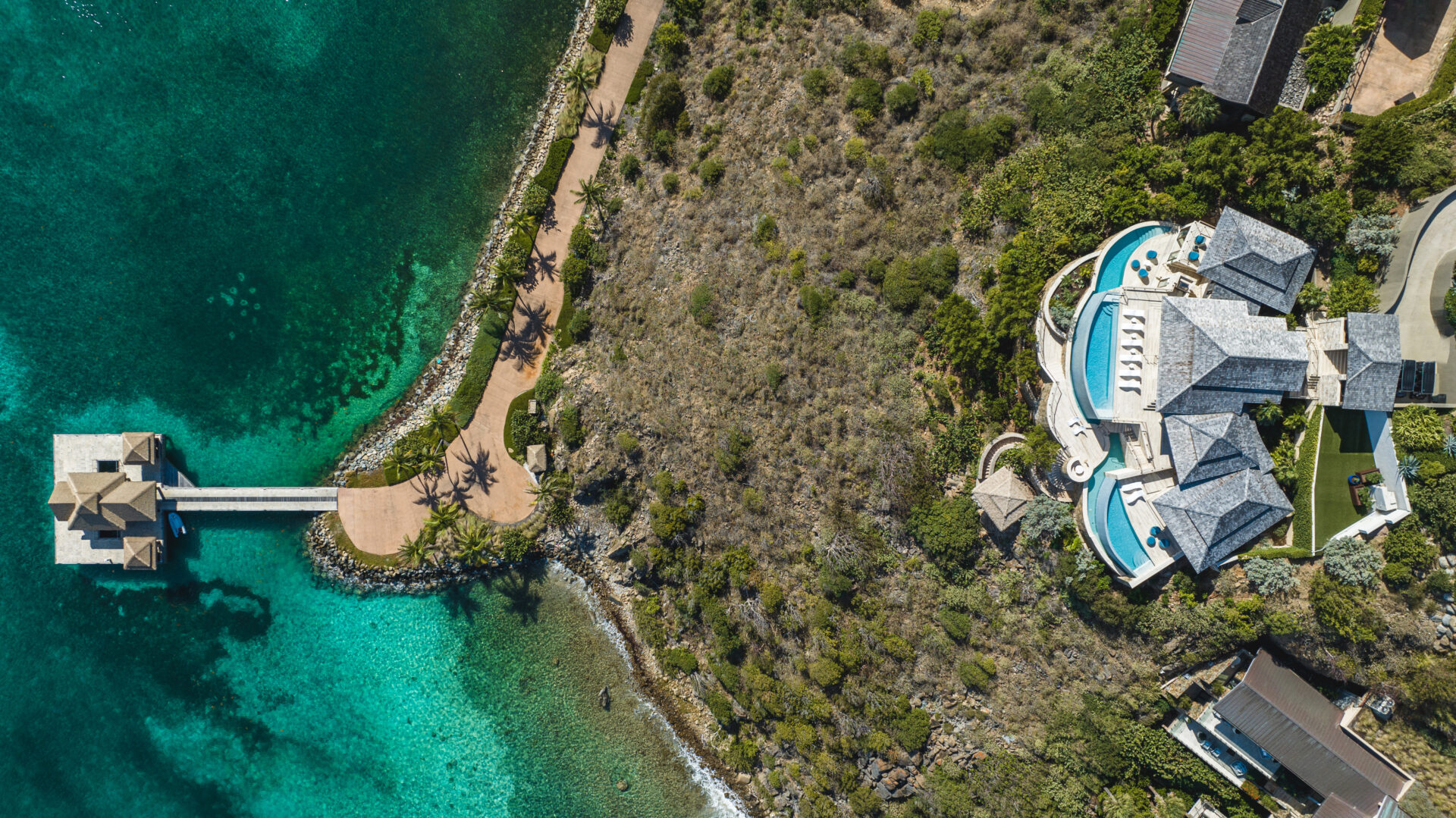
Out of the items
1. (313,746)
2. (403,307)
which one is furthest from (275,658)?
(403,307)

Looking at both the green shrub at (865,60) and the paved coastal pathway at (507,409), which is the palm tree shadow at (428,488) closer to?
the paved coastal pathway at (507,409)

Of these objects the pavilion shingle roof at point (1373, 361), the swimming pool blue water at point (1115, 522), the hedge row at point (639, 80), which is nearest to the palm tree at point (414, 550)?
the hedge row at point (639, 80)

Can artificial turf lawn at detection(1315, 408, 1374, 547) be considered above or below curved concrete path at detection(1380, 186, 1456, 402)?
below

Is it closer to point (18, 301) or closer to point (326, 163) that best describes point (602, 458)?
point (326, 163)

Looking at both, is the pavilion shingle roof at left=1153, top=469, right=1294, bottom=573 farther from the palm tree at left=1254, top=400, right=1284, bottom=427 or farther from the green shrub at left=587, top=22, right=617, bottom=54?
the green shrub at left=587, top=22, right=617, bottom=54

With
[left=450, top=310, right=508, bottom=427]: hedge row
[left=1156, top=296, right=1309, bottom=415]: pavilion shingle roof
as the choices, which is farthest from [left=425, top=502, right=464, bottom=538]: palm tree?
[left=1156, top=296, right=1309, bottom=415]: pavilion shingle roof

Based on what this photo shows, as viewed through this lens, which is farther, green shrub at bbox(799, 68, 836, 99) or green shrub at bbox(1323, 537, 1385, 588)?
green shrub at bbox(799, 68, 836, 99)

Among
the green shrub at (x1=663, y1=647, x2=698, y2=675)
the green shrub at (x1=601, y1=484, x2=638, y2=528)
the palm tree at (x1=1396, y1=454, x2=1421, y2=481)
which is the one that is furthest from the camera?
the green shrub at (x1=601, y1=484, x2=638, y2=528)
